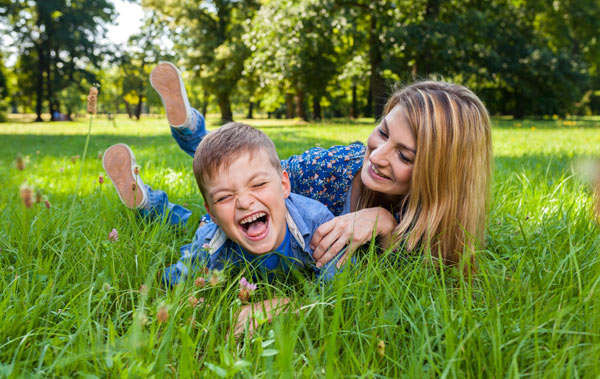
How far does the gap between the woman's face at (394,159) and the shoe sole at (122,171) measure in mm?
1508

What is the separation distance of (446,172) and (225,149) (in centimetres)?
115

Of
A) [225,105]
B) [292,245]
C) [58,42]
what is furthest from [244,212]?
[58,42]

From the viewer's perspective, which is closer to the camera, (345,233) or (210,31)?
(345,233)

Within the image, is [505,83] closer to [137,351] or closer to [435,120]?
[435,120]

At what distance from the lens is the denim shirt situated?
6.20 ft

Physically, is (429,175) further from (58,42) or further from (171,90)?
(58,42)

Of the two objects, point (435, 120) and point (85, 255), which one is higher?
point (435, 120)

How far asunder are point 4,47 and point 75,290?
4238 centimetres

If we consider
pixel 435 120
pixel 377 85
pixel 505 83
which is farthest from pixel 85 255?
pixel 505 83

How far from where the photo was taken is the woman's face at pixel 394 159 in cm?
225

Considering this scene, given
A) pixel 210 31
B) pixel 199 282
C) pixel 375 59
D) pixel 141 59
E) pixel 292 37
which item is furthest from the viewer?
pixel 141 59

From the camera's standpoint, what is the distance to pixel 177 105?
316 centimetres

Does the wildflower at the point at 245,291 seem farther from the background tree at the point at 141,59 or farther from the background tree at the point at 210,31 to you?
the background tree at the point at 141,59

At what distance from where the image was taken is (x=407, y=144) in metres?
2.24
